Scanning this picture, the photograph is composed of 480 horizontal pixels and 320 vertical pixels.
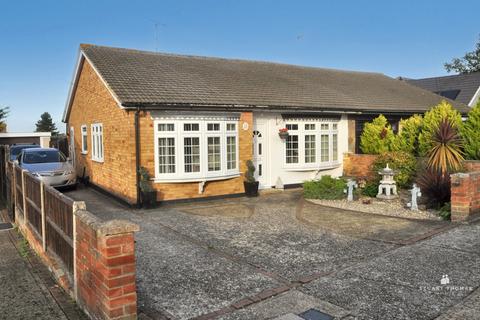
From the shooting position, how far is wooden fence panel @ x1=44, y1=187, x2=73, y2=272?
483 centimetres

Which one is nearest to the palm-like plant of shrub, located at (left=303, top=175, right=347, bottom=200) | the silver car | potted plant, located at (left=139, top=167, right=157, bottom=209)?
shrub, located at (left=303, top=175, right=347, bottom=200)

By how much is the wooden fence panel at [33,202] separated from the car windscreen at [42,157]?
7633 millimetres

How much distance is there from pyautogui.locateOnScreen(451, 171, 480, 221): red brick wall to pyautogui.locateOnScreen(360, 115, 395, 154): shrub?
653 cm

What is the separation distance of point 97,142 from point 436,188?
1122cm

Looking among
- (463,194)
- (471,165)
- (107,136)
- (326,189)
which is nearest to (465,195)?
(463,194)

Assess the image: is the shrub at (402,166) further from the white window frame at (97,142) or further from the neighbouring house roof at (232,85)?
the white window frame at (97,142)

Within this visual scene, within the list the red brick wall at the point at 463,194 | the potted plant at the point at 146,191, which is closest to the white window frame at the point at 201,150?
the potted plant at the point at 146,191

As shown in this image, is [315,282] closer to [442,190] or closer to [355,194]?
[442,190]

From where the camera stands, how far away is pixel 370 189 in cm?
1251

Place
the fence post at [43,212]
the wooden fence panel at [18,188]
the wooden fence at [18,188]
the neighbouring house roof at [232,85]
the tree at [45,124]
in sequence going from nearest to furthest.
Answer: the fence post at [43,212]
the wooden fence at [18,188]
the wooden fence panel at [18,188]
the neighbouring house roof at [232,85]
the tree at [45,124]

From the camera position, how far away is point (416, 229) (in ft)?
25.9

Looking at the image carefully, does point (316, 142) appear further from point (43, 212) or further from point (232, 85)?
point (43, 212)

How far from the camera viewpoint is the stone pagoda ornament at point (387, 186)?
37.8ft

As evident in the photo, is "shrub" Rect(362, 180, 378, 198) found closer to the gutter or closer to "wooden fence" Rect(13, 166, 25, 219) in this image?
the gutter
